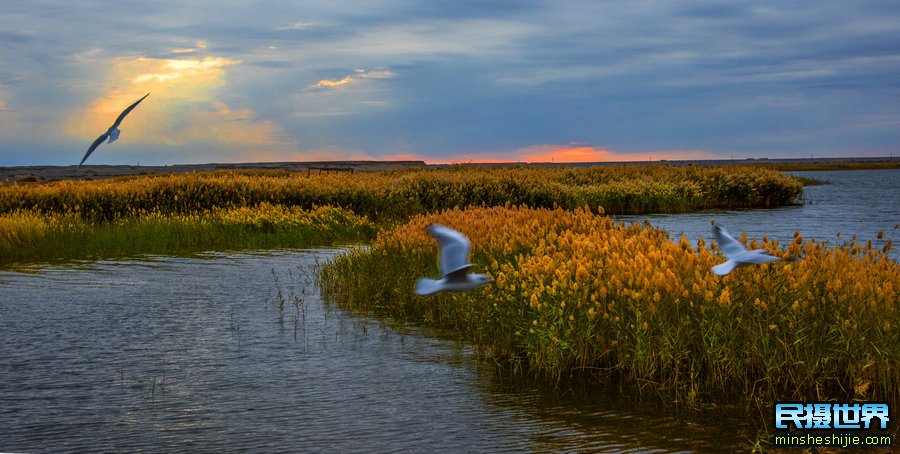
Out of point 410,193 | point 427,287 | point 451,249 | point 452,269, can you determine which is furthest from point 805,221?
point 427,287

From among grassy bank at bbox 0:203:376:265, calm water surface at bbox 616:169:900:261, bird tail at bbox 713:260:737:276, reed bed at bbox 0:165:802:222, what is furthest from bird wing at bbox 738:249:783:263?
grassy bank at bbox 0:203:376:265

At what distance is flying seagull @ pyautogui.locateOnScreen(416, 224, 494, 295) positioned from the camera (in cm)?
644

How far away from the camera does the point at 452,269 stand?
718 centimetres

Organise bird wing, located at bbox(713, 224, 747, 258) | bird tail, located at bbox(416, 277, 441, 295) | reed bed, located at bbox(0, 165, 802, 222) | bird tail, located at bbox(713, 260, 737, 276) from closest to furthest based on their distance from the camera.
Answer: bird tail, located at bbox(416, 277, 441, 295) < bird tail, located at bbox(713, 260, 737, 276) < bird wing, located at bbox(713, 224, 747, 258) < reed bed, located at bbox(0, 165, 802, 222)

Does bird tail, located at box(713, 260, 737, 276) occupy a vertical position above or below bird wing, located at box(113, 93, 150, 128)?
below

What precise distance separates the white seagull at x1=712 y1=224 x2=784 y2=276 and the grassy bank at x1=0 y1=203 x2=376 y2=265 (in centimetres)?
1940

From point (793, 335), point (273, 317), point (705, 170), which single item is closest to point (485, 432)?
point (793, 335)

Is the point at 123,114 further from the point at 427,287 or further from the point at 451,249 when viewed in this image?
the point at 427,287

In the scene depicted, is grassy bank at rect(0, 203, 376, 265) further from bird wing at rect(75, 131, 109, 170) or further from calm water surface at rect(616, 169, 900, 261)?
bird wing at rect(75, 131, 109, 170)

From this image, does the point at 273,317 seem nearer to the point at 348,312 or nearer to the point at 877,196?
the point at 348,312

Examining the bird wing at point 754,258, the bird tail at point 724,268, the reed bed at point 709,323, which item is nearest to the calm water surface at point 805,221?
the reed bed at point 709,323

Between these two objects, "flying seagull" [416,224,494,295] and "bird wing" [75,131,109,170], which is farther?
"bird wing" [75,131,109,170]

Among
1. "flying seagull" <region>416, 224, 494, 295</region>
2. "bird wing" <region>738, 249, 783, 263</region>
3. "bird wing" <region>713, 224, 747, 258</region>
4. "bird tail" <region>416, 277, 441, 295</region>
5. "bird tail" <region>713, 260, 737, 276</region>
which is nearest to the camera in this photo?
"bird tail" <region>416, 277, 441, 295</region>

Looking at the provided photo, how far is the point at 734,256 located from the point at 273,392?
17.9 ft
